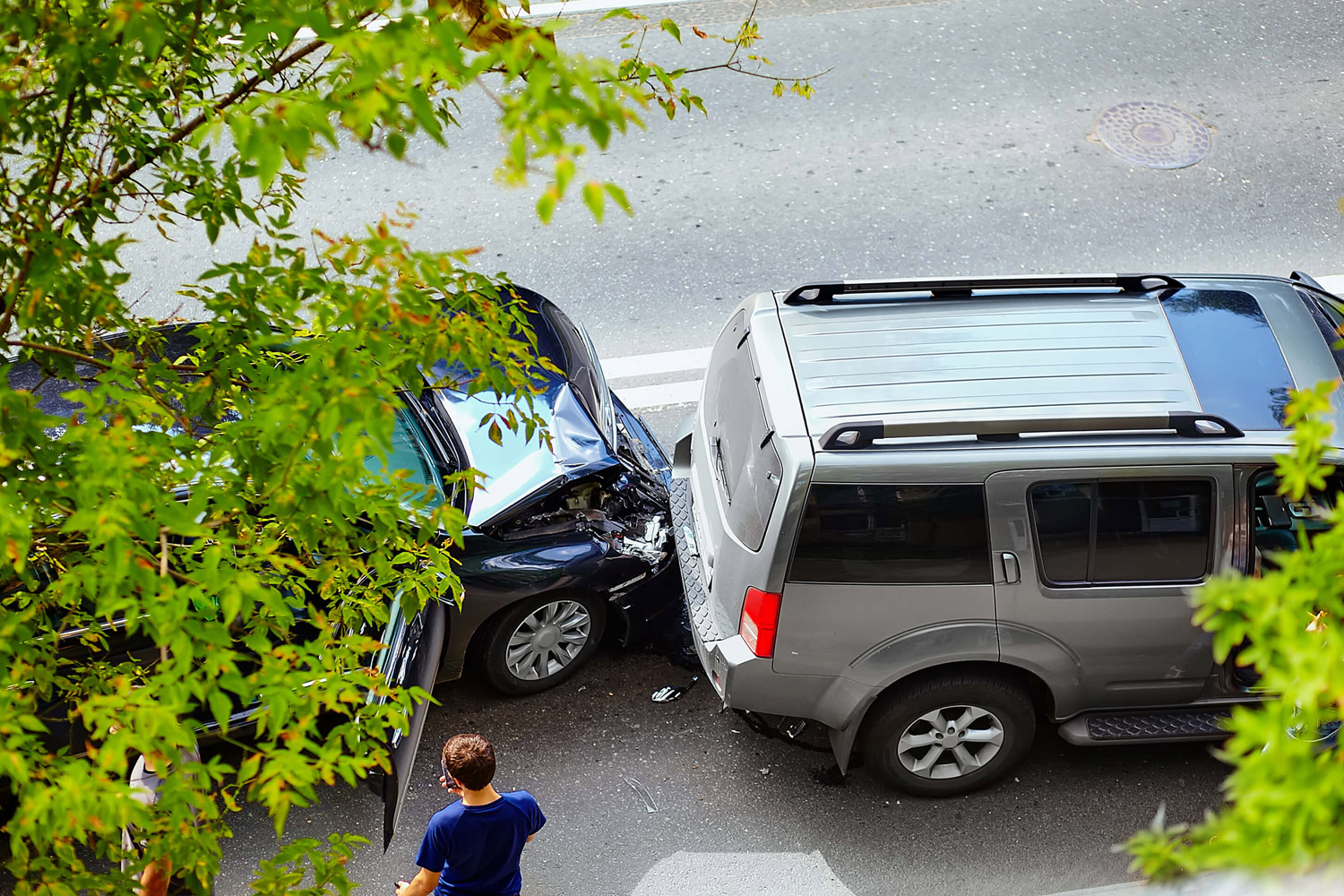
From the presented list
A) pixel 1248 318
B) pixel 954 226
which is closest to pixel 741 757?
pixel 1248 318

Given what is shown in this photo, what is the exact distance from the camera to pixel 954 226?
29.1 feet

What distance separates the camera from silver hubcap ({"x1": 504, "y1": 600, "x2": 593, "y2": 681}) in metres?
5.70

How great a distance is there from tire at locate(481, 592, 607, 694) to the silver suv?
685 mm

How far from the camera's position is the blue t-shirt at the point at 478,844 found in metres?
4.16

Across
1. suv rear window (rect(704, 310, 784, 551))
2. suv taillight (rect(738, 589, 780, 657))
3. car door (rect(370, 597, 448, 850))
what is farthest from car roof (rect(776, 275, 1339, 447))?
car door (rect(370, 597, 448, 850))

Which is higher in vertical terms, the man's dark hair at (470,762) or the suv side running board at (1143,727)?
the man's dark hair at (470,762)

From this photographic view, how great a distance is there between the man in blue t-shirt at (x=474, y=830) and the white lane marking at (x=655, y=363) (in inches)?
155

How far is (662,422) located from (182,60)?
436cm

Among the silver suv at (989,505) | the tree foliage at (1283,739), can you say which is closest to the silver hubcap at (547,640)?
the silver suv at (989,505)

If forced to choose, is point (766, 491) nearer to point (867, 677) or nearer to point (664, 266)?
point (867, 677)

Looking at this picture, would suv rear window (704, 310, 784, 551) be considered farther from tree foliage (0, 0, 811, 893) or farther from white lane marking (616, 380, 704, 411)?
white lane marking (616, 380, 704, 411)

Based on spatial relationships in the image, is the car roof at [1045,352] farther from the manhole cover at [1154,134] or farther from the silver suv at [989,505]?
the manhole cover at [1154,134]

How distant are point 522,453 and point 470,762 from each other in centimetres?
200

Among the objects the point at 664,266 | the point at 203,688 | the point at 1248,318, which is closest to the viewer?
the point at 203,688
